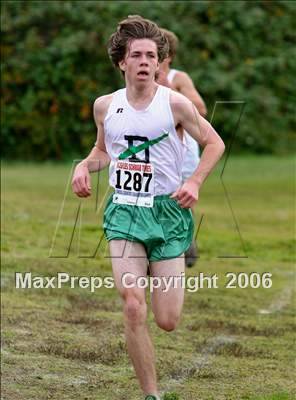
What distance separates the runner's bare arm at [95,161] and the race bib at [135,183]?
0.57 ft

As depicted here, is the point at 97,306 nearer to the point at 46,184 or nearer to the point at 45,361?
the point at 45,361

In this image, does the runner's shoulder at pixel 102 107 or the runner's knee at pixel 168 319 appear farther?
the runner's shoulder at pixel 102 107

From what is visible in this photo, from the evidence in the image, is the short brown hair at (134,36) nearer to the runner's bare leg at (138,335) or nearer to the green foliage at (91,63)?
the runner's bare leg at (138,335)

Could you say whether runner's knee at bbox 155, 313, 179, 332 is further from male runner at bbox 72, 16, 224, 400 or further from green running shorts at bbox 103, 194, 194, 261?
green running shorts at bbox 103, 194, 194, 261

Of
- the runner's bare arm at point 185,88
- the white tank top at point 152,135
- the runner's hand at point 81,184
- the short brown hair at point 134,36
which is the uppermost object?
the short brown hair at point 134,36

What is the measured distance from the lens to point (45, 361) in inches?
302

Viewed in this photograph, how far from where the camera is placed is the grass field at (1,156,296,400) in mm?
7215

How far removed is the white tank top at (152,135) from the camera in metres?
6.28

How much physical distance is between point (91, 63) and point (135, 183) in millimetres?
18626

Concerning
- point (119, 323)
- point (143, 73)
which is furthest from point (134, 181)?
point (119, 323)

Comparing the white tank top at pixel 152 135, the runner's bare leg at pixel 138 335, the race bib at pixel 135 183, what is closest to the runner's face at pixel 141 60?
the white tank top at pixel 152 135

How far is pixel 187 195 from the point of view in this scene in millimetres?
6082

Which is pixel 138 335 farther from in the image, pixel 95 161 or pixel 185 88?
pixel 185 88

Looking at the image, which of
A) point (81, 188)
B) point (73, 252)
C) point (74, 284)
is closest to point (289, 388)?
point (81, 188)
